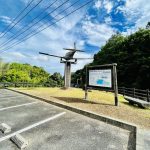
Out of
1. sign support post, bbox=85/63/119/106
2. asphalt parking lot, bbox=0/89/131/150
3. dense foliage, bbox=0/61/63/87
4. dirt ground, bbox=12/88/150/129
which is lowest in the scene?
asphalt parking lot, bbox=0/89/131/150

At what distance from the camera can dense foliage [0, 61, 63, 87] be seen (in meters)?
36.7

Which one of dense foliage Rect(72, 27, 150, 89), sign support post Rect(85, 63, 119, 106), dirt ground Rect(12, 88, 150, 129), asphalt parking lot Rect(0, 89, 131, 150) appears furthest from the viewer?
dense foliage Rect(72, 27, 150, 89)

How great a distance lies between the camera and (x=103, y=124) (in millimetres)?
6035

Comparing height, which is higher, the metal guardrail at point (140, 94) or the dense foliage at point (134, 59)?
the dense foliage at point (134, 59)

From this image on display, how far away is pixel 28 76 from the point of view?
46.8 meters

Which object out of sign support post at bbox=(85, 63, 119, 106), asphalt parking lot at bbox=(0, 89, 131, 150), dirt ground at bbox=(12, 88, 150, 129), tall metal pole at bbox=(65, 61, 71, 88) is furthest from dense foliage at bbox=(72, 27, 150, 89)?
asphalt parking lot at bbox=(0, 89, 131, 150)

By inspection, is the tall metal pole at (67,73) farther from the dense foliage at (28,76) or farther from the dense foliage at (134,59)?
the dense foliage at (28,76)

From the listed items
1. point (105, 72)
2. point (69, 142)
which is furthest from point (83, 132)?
point (105, 72)

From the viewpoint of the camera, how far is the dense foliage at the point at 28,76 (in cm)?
3673

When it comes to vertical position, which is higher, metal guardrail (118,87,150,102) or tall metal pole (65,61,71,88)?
tall metal pole (65,61,71,88)

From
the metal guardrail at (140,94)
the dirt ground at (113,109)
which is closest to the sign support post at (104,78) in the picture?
the dirt ground at (113,109)

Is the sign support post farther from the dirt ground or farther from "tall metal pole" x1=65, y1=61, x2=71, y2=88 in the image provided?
"tall metal pole" x1=65, y1=61, x2=71, y2=88

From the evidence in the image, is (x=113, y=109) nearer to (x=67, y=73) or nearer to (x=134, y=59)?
(x=67, y=73)

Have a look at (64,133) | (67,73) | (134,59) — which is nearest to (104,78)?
(64,133)
